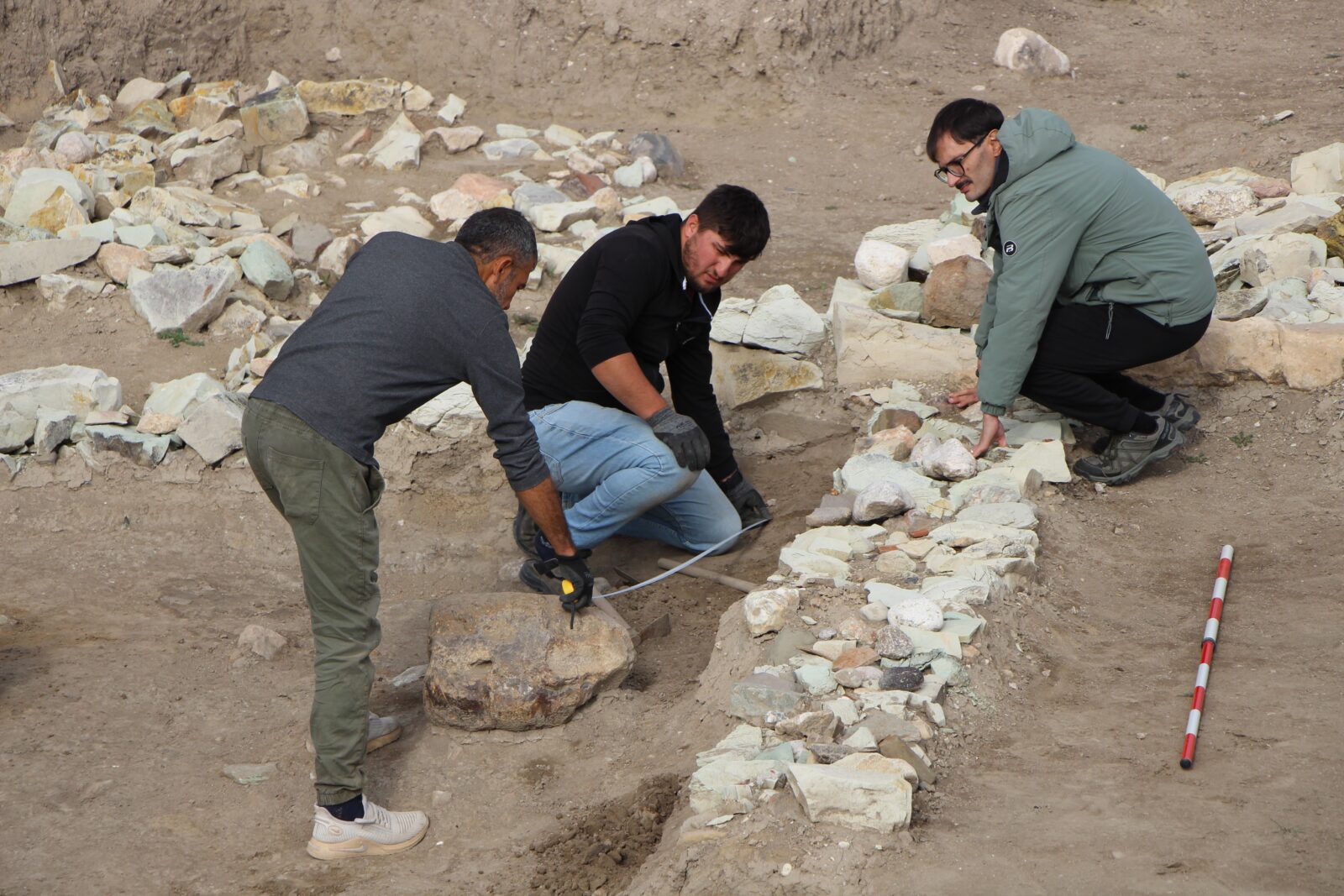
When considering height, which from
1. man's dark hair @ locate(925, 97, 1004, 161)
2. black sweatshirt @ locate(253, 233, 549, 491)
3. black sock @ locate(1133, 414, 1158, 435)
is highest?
man's dark hair @ locate(925, 97, 1004, 161)

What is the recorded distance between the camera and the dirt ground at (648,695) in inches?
102

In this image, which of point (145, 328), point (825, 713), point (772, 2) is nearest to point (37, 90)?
point (145, 328)

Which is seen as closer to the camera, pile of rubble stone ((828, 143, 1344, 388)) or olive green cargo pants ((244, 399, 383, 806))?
olive green cargo pants ((244, 399, 383, 806))

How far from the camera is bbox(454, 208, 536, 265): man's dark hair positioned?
10.2ft

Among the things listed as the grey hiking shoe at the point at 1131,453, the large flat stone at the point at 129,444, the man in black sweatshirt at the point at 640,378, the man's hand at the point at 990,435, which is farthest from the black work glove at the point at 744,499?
the large flat stone at the point at 129,444

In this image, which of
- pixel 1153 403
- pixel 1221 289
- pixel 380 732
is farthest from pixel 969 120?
pixel 380 732

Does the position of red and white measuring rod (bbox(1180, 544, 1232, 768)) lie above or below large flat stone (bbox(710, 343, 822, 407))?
above

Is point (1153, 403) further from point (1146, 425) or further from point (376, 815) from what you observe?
point (376, 815)

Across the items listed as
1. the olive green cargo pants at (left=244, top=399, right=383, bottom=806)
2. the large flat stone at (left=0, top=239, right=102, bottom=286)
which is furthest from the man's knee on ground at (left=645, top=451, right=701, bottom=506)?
the large flat stone at (left=0, top=239, right=102, bottom=286)

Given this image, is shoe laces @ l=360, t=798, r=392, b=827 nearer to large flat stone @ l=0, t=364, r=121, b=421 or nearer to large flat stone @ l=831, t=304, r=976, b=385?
large flat stone @ l=0, t=364, r=121, b=421

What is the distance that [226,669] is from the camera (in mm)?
3908

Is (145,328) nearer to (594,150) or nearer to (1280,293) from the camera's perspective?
(594,150)

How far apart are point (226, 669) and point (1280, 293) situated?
16.0 feet

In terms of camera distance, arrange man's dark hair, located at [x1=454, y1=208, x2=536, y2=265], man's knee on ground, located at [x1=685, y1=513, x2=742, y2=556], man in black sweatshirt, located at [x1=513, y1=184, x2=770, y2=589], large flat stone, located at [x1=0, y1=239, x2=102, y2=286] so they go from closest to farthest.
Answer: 1. man's dark hair, located at [x1=454, y1=208, x2=536, y2=265]
2. man in black sweatshirt, located at [x1=513, y1=184, x2=770, y2=589]
3. man's knee on ground, located at [x1=685, y1=513, x2=742, y2=556]
4. large flat stone, located at [x1=0, y1=239, x2=102, y2=286]
